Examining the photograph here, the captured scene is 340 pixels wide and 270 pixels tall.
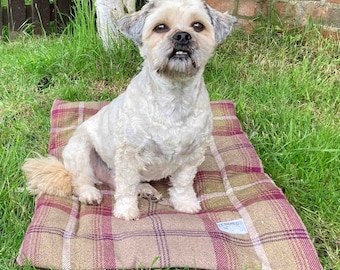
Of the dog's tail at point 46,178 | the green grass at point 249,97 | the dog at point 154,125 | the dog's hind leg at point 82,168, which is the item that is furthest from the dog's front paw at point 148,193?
the green grass at point 249,97

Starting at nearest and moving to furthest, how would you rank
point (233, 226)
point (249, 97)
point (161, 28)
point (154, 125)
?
point (161, 28)
point (154, 125)
point (233, 226)
point (249, 97)

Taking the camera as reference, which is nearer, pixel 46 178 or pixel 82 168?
pixel 46 178

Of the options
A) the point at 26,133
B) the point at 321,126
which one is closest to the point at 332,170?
the point at 321,126

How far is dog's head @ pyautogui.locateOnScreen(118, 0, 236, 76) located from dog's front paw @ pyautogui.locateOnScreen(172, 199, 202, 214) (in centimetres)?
88

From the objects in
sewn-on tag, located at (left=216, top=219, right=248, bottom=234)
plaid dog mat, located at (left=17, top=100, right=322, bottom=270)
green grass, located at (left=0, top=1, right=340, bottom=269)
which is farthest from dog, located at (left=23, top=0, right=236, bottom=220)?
green grass, located at (left=0, top=1, right=340, bottom=269)

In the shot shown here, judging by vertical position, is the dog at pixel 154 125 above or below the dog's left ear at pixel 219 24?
below

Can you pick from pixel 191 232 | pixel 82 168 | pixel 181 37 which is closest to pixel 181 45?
pixel 181 37

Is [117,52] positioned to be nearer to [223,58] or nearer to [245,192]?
[223,58]

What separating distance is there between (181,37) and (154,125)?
53cm

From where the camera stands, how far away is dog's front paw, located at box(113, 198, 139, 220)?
2.72 meters

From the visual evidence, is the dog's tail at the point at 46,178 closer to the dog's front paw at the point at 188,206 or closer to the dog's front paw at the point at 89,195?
the dog's front paw at the point at 89,195

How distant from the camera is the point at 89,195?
9.43 feet

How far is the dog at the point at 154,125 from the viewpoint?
93.2 inches

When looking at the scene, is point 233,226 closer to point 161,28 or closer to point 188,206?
point 188,206
